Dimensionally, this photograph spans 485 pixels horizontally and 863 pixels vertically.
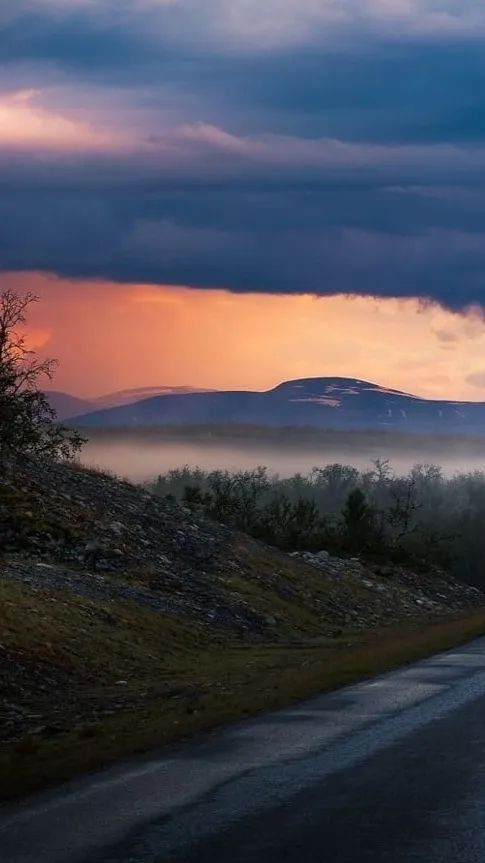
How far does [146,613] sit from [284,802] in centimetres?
1933

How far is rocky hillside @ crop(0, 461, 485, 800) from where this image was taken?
18016 mm

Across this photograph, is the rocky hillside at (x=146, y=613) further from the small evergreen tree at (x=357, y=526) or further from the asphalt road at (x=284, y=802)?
the small evergreen tree at (x=357, y=526)

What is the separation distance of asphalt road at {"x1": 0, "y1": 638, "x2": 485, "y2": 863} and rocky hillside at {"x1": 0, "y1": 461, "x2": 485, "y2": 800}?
4.04ft

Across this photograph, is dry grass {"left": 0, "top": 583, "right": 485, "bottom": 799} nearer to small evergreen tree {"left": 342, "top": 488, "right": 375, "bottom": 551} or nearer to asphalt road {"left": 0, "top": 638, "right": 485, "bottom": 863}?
asphalt road {"left": 0, "top": 638, "right": 485, "bottom": 863}

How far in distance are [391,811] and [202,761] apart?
2.69 metres

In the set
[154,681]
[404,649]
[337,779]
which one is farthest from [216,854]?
[404,649]

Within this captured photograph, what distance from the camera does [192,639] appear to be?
1160 inches

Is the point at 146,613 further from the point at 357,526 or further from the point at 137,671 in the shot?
the point at 357,526

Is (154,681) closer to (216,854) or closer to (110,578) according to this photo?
(110,578)

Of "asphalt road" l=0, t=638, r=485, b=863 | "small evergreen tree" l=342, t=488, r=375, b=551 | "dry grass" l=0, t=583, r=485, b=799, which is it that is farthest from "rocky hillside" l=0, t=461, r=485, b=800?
"small evergreen tree" l=342, t=488, r=375, b=551

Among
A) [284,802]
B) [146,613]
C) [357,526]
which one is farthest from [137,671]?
[357,526]

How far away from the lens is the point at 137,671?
24203 millimetres

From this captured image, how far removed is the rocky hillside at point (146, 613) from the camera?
18.0 meters

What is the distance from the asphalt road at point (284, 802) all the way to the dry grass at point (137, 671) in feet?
3.19
